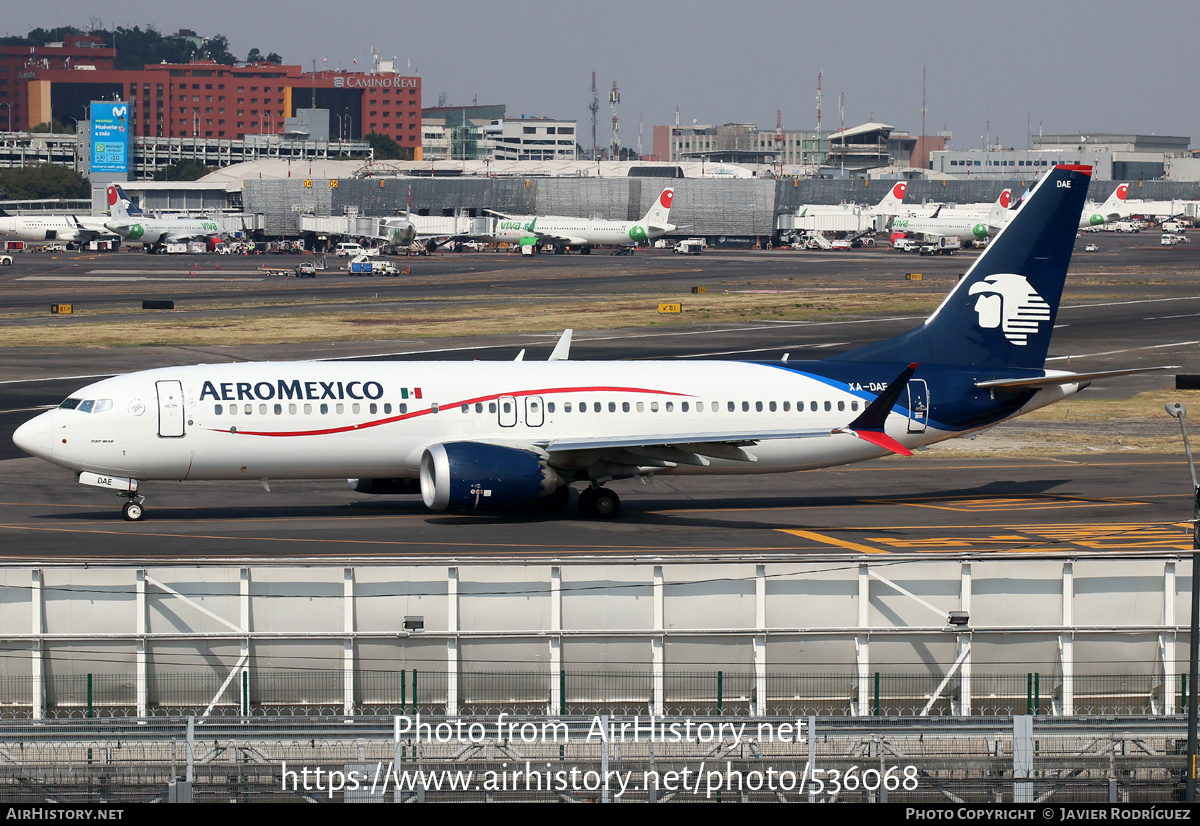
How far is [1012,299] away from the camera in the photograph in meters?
49.1

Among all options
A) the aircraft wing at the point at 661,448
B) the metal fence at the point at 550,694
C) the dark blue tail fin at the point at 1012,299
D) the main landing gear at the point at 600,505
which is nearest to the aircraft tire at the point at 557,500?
the main landing gear at the point at 600,505

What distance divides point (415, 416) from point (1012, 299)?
848 inches

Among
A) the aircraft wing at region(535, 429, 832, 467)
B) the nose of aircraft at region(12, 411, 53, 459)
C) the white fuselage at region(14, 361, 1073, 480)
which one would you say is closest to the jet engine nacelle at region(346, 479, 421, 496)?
the white fuselage at region(14, 361, 1073, 480)

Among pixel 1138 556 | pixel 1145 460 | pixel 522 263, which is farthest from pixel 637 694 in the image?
pixel 522 263

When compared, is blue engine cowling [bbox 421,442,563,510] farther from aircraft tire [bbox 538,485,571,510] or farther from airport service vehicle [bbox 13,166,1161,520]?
aircraft tire [bbox 538,485,571,510]

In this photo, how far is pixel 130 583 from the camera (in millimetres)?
27766

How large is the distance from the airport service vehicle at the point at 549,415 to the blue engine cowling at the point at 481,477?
4 centimetres

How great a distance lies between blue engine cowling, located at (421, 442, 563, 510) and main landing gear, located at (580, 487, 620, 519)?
2.01 m

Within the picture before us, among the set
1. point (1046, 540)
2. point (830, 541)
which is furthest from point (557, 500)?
point (1046, 540)

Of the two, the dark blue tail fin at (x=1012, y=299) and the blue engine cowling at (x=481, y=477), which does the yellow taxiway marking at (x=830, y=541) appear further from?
the dark blue tail fin at (x=1012, y=299)

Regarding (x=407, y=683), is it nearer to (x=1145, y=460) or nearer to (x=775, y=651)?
(x=775, y=651)

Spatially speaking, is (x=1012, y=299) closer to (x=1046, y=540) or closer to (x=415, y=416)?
(x=1046, y=540)

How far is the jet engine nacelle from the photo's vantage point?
150ft

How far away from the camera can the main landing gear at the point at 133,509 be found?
43406mm
